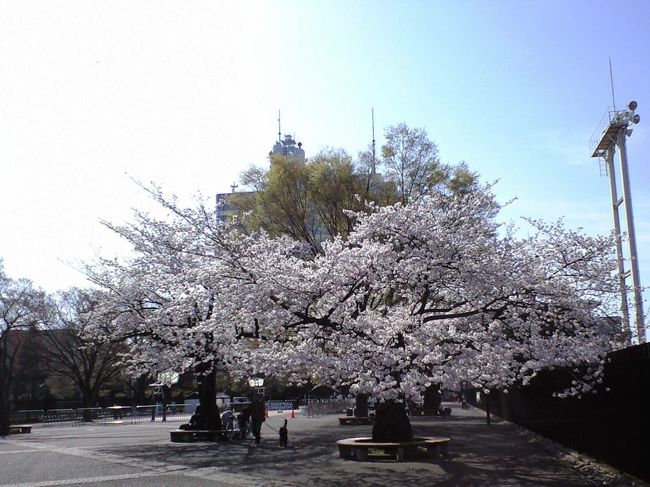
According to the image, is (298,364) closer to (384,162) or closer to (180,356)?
(180,356)

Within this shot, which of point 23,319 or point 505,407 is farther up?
point 23,319

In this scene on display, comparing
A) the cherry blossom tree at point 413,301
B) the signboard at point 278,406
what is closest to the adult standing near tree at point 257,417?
the cherry blossom tree at point 413,301

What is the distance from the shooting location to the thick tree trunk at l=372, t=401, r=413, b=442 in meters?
17.2

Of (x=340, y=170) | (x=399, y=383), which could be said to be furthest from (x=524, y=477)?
(x=340, y=170)

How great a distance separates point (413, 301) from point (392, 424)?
3.27m

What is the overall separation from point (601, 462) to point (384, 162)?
1761cm

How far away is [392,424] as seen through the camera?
1723 cm

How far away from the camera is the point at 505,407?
3472cm

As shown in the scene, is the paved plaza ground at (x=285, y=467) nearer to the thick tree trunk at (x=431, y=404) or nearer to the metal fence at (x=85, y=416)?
the thick tree trunk at (x=431, y=404)

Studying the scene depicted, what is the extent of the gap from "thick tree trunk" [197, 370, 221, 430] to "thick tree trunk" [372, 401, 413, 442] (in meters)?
10.2

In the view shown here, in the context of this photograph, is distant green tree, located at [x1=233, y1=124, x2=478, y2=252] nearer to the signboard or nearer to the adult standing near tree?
the adult standing near tree

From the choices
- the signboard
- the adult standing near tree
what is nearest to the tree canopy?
the adult standing near tree

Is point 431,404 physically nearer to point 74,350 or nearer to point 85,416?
point 85,416

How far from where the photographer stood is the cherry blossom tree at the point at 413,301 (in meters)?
15.0
